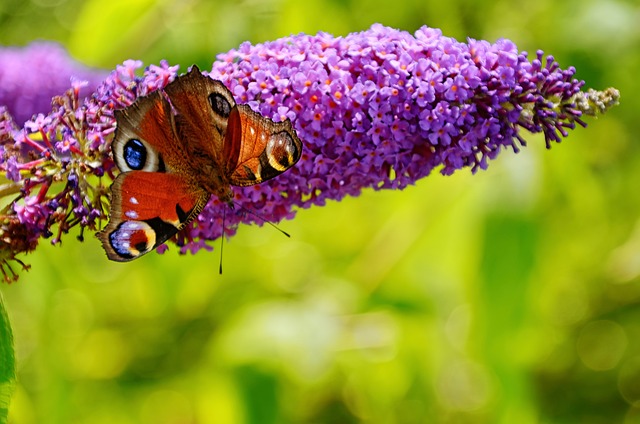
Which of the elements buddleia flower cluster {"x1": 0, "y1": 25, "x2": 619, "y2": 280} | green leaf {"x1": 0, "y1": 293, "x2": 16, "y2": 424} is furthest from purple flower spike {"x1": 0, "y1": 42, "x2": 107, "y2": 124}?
green leaf {"x1": 0, "y1": 293, "x2": 16, "y2": 424}

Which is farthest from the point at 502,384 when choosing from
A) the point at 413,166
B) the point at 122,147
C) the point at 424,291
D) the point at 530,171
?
the point at 122,147

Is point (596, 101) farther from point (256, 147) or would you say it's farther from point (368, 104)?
point (256, 147)

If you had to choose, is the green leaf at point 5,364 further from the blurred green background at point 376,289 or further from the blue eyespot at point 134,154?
the blurred green background at point 376,289

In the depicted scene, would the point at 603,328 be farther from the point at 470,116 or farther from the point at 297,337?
the point at 470,116

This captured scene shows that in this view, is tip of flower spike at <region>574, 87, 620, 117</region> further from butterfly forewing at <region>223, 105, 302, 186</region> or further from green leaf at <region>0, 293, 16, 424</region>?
green leaf at <region>0, 293, 16, 424</region>


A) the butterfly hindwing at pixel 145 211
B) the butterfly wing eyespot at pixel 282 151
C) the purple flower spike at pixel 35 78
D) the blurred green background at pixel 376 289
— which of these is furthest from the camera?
the purple flower spike at pixel 35 78

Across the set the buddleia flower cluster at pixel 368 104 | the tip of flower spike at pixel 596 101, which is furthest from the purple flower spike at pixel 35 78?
the tip of flower spike at pixel 596 101
